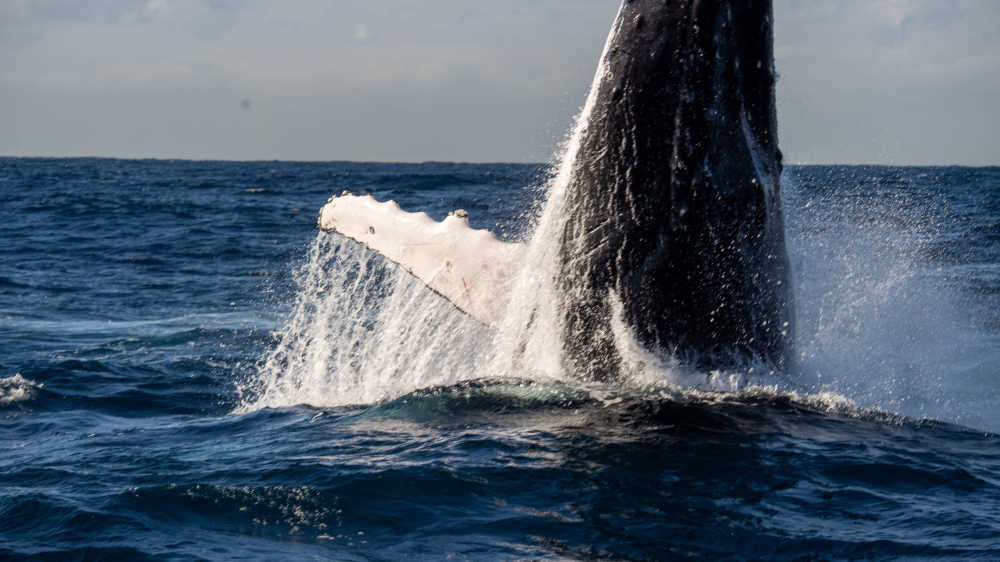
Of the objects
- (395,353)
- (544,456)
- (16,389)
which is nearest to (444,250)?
(395,353)

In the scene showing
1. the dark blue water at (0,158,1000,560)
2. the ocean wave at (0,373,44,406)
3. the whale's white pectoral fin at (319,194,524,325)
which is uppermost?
the whale's white pectoral fin at (319,194,524,325)

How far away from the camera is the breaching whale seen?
211 inches

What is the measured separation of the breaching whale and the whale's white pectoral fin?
655 millimetres

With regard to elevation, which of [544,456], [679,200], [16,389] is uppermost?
[679,200]

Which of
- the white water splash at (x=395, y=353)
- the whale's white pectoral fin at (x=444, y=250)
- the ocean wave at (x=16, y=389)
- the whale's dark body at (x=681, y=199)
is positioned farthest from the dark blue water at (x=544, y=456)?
the whale's white pectoral fin at (x=444, y=250)

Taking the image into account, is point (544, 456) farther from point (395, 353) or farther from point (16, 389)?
point (16, 389)

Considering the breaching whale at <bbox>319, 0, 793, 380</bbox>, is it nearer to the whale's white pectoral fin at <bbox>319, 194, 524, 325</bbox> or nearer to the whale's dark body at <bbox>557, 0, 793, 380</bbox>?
the whale's dark body at <bbox>557, 0, 793, 380</bbox>

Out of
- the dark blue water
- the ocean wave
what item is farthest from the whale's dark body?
the ocean wave

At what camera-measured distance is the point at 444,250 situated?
7035mm

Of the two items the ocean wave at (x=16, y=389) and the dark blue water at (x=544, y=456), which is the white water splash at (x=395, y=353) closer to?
the dark blue water at (x=544, y=456)

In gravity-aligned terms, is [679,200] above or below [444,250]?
above

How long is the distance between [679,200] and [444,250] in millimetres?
1993

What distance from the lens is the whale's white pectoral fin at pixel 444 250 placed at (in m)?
6.84

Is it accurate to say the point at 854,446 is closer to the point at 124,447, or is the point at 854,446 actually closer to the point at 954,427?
the point at 954,427
